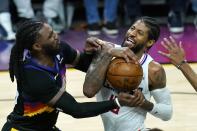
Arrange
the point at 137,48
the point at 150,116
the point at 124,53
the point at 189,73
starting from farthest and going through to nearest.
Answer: the point at 150,116 → the point at 137,48 → the point at 189,73 → the point at 124,53

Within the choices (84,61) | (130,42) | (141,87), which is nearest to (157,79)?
(141,87)

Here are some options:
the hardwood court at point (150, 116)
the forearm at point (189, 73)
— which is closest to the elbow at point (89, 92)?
the forearm at point (189, 73)

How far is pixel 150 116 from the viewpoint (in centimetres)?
589

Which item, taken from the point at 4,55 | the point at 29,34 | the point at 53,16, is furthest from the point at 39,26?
the point at 53,16

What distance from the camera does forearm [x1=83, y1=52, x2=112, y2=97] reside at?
12.7ft

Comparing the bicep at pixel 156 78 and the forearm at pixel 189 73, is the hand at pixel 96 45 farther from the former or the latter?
the forearm at pixel 189 73

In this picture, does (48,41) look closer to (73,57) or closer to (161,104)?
(73,57)

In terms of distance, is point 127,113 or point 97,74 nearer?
point 97,74

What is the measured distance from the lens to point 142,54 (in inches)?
163

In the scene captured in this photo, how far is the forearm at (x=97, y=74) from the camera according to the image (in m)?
3.88

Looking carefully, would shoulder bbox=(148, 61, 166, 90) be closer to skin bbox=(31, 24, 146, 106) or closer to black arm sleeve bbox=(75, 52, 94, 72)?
skin bbox=(31, 24, 146, 106)

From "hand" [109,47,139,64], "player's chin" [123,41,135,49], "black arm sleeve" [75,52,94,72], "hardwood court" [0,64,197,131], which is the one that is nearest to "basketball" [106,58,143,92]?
"hand" [109,47,139,64]

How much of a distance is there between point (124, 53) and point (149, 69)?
43cm

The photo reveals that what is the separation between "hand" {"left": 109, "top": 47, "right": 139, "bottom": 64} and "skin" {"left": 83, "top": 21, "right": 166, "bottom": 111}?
93 mm
